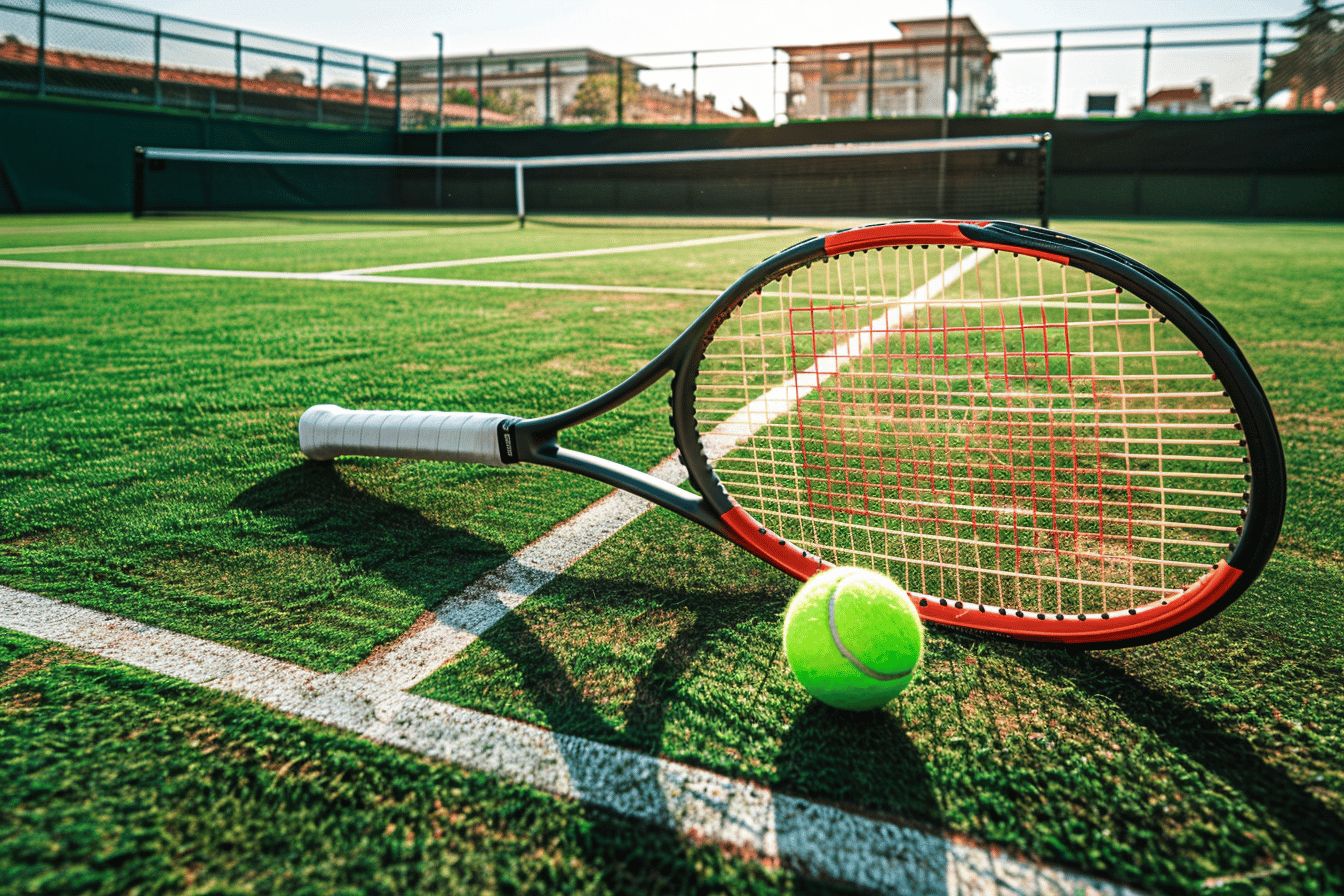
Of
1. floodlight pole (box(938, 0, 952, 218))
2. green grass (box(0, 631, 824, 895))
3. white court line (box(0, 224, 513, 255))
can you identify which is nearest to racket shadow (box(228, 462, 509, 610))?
green grass (box(0, 631, 824, 895))

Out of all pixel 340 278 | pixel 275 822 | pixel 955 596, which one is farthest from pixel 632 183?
pixel 275 822

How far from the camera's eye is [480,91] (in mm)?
32000

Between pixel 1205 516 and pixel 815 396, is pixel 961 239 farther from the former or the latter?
pixel 815 396

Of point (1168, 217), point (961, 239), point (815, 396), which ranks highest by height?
point (1168, 217)

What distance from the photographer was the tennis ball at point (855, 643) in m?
1.74

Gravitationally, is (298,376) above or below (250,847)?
above

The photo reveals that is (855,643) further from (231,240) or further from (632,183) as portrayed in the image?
(632,183)

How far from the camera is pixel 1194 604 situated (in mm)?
1866

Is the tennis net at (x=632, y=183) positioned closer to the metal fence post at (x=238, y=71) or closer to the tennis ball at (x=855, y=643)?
the metal fence post at (x=238, y=71)

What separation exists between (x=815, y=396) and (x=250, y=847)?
3264mm

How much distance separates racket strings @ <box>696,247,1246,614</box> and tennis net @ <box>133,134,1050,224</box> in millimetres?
14325

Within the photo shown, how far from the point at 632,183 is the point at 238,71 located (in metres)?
11.2

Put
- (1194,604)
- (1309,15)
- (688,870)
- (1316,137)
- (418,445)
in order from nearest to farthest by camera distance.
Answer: (688,870)
(1194,604)
(418,445)
(1316,137)
(1309,15)

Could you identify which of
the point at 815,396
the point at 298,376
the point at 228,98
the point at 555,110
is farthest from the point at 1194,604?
the point at 555,110
